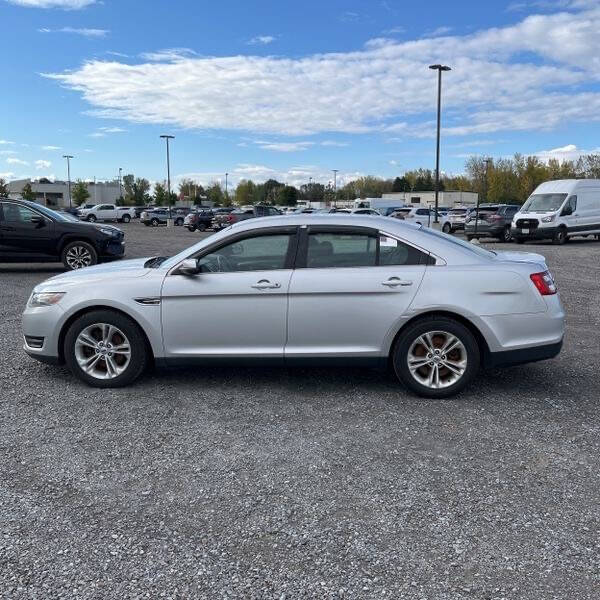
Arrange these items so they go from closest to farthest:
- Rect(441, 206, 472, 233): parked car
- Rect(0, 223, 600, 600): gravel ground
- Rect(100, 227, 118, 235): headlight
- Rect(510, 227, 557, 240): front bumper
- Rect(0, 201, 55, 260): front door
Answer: Rect(0, 223, 600, 600): gravel ground, Rect(0, 201, 55, 260): front door, Rect(100, 227, 118, 235): headlight, Rect(510, 227, 557, 240): front bumper, Rect(441, 206, 472, 233): parked car

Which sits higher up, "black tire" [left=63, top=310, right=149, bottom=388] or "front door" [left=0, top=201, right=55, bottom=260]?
"front door" [left=0, top=201, right=55, bottom=260]

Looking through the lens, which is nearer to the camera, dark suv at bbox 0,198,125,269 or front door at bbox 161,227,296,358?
front door at bbox 161,227,296,358

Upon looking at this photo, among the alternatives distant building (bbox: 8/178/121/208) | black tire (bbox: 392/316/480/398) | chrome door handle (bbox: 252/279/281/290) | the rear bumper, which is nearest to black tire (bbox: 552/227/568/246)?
the rear bumper

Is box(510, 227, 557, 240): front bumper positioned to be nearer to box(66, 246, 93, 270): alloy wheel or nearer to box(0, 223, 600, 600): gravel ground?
box(66, 246, 93, 270): alloy wheel

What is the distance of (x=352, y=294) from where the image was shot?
4801mm

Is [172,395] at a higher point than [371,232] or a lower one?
lower

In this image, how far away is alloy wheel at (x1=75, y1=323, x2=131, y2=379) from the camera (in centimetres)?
506

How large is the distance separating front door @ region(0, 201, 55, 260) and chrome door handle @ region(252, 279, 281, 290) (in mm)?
9394

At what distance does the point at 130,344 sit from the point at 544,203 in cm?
2243

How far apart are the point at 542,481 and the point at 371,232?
2.39 m

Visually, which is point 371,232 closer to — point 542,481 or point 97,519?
point 542,481

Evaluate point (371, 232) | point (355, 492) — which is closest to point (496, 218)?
point (371, 232)

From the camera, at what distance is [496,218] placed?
25.8 m

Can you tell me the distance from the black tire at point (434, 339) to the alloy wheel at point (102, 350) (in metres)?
2.36
